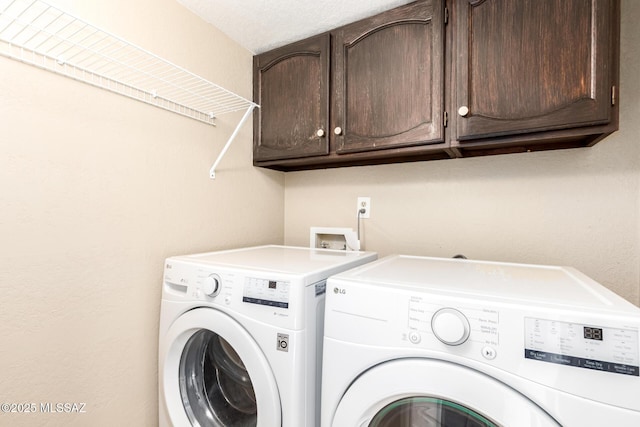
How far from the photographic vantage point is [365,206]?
1.73m

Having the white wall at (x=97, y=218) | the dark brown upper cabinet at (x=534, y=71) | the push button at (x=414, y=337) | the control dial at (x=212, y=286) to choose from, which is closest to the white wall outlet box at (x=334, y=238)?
the white wall at (x=97, y=218)

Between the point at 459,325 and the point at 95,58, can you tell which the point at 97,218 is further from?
the point at 459,325

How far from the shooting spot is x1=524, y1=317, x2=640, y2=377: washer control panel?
57cm

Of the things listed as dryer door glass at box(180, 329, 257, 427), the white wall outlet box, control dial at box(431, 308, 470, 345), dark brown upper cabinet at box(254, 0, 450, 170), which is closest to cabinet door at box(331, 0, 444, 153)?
dark brown upper cabinet at box(254, 0, 450, 170)

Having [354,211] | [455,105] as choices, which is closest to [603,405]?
[455,105]

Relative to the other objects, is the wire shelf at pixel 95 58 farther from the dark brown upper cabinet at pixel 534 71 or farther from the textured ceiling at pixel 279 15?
the dark brown upper cabinet at pixel 534 71

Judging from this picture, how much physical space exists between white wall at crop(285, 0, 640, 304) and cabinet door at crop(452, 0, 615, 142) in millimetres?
353

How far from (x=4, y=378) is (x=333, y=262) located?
3.48 ft

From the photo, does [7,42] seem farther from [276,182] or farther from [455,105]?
[455,105]

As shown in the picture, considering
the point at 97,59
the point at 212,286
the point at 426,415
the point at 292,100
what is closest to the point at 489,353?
the point at 426,415

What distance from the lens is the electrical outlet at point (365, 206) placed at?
1.72m

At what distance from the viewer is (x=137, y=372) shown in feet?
3.94

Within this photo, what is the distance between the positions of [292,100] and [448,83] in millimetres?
779

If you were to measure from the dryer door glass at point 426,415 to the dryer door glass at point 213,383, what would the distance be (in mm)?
561
